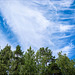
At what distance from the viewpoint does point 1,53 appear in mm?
31781

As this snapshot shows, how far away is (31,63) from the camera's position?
982 inches

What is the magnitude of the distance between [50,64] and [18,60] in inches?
490

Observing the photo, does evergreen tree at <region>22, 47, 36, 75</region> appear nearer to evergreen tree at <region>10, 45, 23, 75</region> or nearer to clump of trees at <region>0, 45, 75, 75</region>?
clump of trees at <region>0, 45, 75, 75</region>

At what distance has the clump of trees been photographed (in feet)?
Answer: 81.7

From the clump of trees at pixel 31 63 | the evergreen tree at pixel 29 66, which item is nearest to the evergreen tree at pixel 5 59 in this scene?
the clump of trees at pixel 31 63

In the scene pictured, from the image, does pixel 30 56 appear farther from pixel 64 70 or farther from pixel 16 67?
pixel 64 70

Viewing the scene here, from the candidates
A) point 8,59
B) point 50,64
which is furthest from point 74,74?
point 8,59

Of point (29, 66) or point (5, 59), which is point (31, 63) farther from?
point (5, 59)

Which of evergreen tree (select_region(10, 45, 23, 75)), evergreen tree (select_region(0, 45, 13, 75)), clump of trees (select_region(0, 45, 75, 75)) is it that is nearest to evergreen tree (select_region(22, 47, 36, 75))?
clump of trees (select_region(0, 45, 75, 75))

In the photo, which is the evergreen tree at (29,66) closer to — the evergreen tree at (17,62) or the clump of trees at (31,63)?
the clump of trees at (31,63)

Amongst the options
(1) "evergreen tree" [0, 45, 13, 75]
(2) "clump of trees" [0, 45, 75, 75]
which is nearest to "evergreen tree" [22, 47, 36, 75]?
(2) "clump of trees" [0, 45, 75, 75]

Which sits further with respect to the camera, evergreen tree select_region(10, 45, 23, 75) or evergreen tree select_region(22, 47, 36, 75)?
evergreen tree select_region(10, 45, 23, 75)

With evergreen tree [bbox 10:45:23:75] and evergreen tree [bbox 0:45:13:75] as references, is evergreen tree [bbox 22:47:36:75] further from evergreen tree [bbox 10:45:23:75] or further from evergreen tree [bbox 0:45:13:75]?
evergreen tree [bbox 0:45:13:75]

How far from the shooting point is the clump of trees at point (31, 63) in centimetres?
2490
